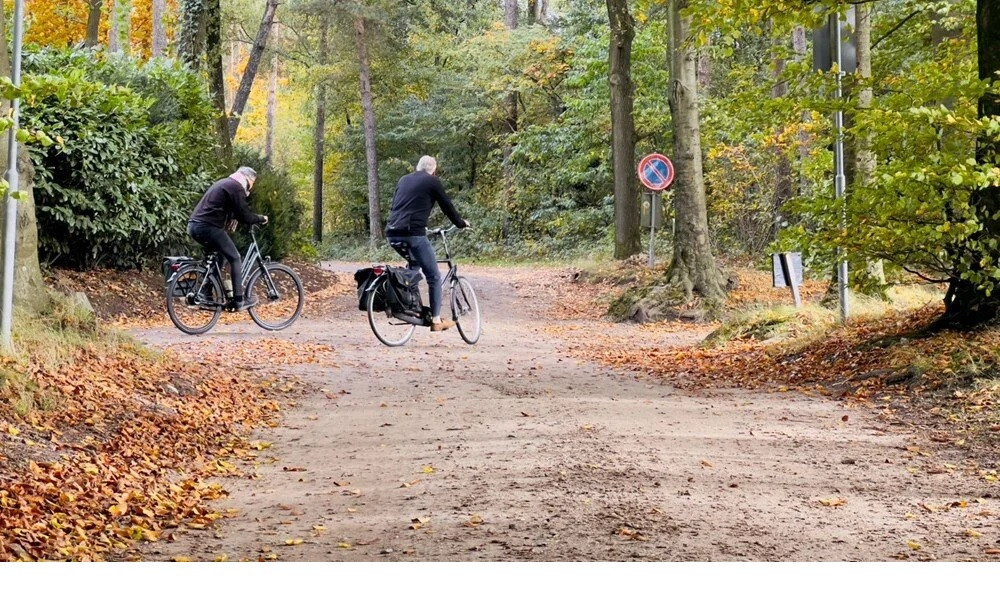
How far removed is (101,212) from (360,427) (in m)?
9.56

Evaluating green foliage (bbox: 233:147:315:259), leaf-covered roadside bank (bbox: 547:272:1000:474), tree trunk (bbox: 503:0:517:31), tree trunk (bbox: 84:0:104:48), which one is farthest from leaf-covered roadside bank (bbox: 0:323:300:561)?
tree trunk (bbox: 503:0:517:31)

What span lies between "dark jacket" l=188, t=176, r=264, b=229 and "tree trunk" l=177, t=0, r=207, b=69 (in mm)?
10389

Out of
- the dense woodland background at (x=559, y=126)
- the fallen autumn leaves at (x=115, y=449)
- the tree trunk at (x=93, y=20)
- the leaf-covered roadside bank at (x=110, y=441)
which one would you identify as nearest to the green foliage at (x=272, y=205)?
the dense woodland background at (x=559, y=126)

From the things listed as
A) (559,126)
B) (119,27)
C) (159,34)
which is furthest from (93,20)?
(559,126)

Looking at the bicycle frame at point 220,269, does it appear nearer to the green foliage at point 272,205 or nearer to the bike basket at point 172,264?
the bike basket at point 172,264

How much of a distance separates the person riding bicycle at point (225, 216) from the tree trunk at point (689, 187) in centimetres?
697

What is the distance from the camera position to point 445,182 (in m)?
48.2

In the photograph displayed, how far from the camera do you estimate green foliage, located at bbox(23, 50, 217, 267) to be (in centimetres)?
1498

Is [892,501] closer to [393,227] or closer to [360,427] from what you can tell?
[360,427]

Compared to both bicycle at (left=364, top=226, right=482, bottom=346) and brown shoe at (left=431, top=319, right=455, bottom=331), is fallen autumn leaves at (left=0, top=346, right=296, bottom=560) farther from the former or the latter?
brown shoe at (left=431, top=319, right=455, bottom=331)

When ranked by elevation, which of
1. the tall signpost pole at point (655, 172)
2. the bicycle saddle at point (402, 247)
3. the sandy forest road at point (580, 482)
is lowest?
the sandy forest road at point (580, 482)

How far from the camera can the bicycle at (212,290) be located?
1268 centimetres

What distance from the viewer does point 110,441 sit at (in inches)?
254

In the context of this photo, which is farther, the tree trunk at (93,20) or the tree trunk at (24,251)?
the tree trunk at (93,20)
